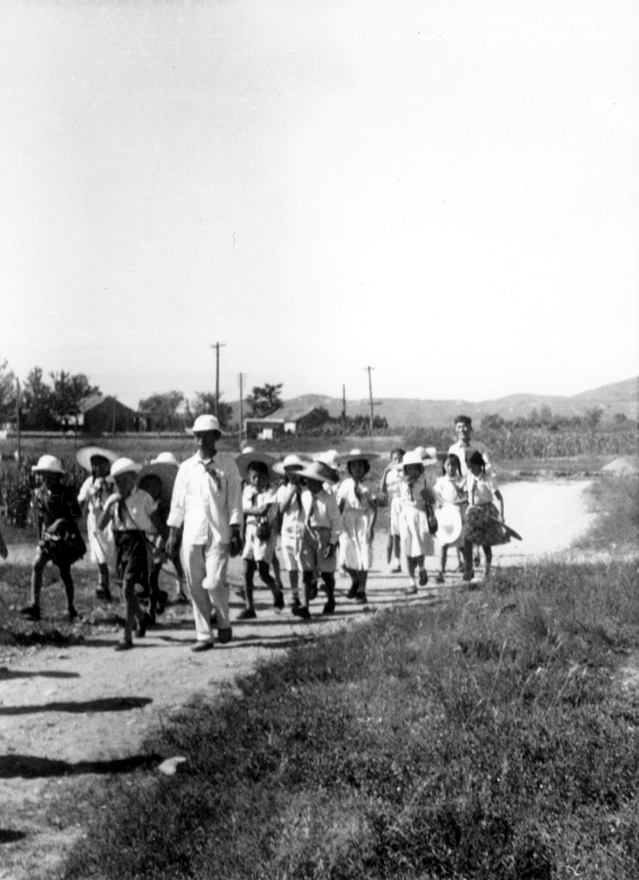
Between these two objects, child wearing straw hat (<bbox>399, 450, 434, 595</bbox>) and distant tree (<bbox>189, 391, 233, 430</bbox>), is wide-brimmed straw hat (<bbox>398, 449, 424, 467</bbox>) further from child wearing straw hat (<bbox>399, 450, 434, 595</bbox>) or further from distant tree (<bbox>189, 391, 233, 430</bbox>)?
distant tree (<bbox>189, 391, 233, 430</bbox>)

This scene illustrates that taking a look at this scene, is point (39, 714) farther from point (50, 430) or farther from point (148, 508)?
point (50, 430)

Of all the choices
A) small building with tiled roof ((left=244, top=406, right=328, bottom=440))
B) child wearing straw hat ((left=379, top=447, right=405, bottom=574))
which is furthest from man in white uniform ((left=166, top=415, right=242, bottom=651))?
small building with tiled roof ((left=244, top=406, right=328, bottom=440))

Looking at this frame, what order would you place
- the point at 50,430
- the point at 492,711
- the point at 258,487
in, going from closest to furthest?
the point at 492,711
the point at 258,487
the point at 50,430

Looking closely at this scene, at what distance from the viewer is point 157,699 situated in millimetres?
6699

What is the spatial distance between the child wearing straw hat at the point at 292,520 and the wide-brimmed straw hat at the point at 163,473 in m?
1.24

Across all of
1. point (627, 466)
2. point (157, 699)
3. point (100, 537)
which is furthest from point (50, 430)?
point (157, 699)

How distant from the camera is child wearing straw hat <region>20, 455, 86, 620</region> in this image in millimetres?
9820

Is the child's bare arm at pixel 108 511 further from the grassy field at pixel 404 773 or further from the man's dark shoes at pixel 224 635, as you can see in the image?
the grassy field at pixel 404 773

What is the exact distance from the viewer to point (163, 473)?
1031 cm

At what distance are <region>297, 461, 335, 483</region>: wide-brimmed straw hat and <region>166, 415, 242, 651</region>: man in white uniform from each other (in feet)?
5.33

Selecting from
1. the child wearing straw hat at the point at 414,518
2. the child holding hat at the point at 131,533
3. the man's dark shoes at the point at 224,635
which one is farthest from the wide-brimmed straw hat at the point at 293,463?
the man's dark shoes at the point at 224,635

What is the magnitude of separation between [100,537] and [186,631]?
7.55 feet

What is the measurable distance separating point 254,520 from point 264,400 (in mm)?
66596

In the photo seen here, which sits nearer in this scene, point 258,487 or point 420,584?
point 258,487
